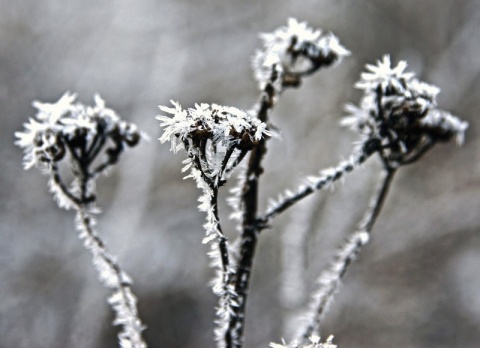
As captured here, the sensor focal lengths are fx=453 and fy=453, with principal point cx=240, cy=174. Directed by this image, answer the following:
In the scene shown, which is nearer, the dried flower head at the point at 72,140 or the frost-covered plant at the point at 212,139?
the frost-covered plant at the point at 212,139

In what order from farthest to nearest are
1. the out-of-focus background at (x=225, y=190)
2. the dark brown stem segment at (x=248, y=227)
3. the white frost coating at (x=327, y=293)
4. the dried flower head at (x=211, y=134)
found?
the out-of-focus background at (x=225, y=190)
the white frost coating at (x=327, y=293)
the dark brown stem segment at (x=248, y=227)
the dried flower head at (x=211, y=134)

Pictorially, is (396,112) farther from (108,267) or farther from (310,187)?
(108,267)

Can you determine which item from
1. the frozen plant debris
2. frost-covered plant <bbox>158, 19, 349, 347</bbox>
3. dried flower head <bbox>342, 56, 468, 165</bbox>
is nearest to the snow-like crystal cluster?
frost-covered plant <bbox>158, 19, 349, 347</bbox>

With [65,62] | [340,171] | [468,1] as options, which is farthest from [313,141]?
→ [340,171]

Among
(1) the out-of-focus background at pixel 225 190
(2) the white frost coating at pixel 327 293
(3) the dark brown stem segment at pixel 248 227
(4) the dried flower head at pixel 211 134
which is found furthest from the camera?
(1) the out-of-focus background at pixel 225 190

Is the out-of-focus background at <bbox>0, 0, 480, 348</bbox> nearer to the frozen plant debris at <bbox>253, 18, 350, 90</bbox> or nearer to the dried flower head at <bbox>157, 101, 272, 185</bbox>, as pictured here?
the frozen plant debris at <bbox>253, 18, 350, 90</bbox>

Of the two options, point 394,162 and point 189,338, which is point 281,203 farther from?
point 189,338

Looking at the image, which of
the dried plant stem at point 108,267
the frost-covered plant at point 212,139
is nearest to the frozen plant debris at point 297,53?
the frost-covered plant at point 212,139

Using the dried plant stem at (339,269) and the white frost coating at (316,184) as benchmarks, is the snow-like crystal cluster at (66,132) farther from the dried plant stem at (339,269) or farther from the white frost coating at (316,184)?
the dried plant stem at (339,269)
